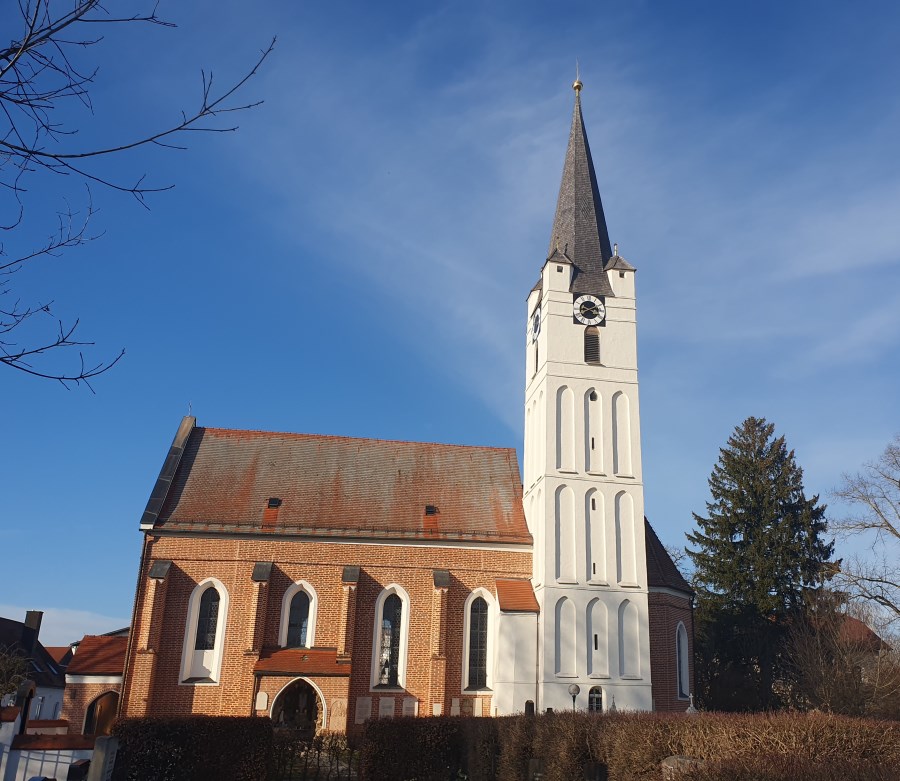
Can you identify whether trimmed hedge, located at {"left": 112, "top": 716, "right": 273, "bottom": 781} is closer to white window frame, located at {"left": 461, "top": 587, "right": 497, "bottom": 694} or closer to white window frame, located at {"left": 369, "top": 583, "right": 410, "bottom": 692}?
white window frame, located at {"left": 369, "top": 583, "right": 410, "bottom": 692}

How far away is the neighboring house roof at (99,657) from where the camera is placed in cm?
2589

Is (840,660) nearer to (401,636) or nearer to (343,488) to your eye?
(401,636)

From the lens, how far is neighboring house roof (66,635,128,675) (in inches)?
1019

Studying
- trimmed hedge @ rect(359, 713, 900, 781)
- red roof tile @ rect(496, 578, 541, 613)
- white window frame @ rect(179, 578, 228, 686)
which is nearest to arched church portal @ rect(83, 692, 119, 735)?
white window frame @ rect(179, 578, 228, 686)

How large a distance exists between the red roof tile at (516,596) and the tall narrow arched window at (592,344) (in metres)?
8.54

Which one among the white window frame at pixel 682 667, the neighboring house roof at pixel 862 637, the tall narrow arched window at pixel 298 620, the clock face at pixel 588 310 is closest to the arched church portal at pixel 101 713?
the tall narrow arched window at pixel 298 620

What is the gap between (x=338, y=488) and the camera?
29906 millimetres

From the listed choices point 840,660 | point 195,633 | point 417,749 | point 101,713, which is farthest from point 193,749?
point 840,660

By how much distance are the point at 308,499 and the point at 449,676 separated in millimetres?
8016

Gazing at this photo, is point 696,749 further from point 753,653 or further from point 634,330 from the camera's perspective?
point 753,653

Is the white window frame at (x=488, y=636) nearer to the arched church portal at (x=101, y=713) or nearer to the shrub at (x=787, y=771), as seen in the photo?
the arched church portal at (x=101, y=713)

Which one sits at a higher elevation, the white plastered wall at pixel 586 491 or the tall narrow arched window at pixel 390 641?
the white plastered wall at pixel 586 491

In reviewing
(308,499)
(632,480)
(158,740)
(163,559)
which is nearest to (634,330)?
(632,480)

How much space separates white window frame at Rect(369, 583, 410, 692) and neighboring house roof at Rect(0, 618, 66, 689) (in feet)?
80.3
